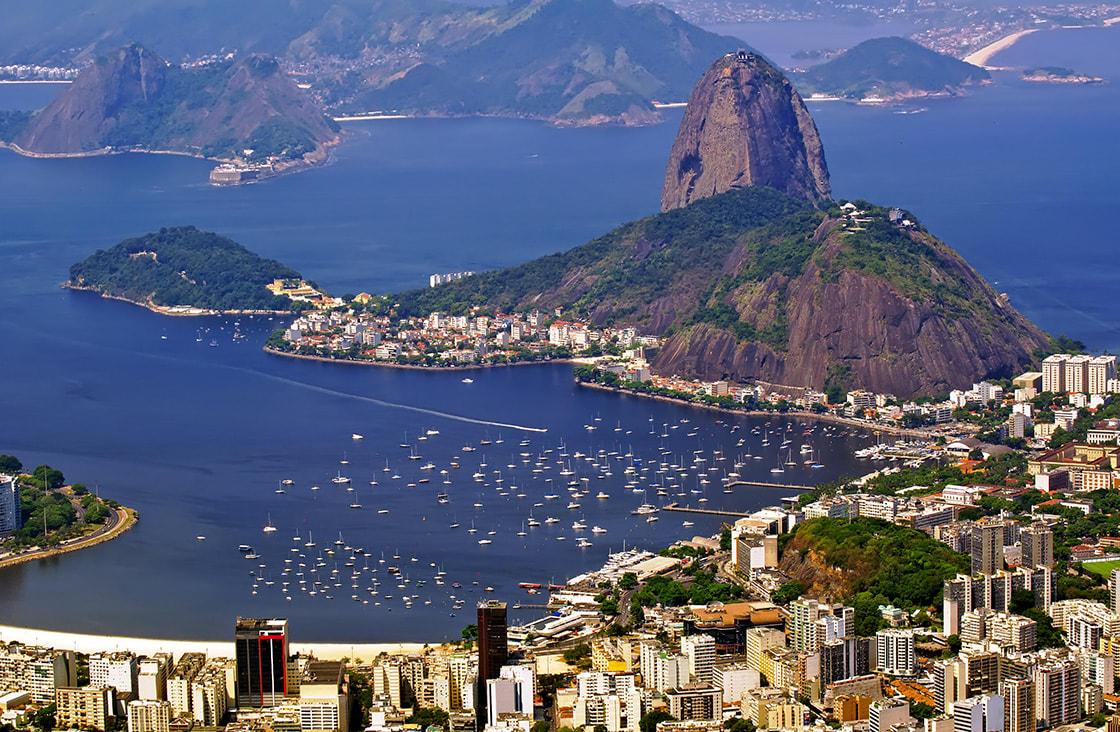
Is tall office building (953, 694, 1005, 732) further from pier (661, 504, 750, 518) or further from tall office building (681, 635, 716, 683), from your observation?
pier (661, 504, 750, 518)

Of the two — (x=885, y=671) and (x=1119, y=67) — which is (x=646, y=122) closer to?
(x=1119, y=67)

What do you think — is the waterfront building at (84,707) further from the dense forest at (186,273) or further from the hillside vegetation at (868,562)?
the dense forest at (186,273)

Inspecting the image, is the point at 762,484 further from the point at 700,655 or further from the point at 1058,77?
the point at 1058,77

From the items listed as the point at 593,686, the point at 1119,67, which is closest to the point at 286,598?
the point at 593,686

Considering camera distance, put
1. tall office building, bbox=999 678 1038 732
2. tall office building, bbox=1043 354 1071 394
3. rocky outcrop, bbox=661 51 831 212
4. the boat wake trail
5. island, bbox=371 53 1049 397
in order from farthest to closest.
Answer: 1. rocky outcrop, bbox=661 51 831 212
2. island, bbox=371 53 1049 397
3. tall office building, bbox=1043 354 1071 394
4. the boat wake trail
5. tall office building, bbox=999 678 1038 732

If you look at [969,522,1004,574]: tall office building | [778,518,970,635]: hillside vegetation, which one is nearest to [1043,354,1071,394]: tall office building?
[778,518,970,635]: hillside vegetation

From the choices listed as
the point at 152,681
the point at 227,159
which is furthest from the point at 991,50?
the point at 152,681

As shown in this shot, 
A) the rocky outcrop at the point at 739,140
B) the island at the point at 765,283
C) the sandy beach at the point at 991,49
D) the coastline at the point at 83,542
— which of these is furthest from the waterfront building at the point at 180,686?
the sandy beach at the point at 991,49
